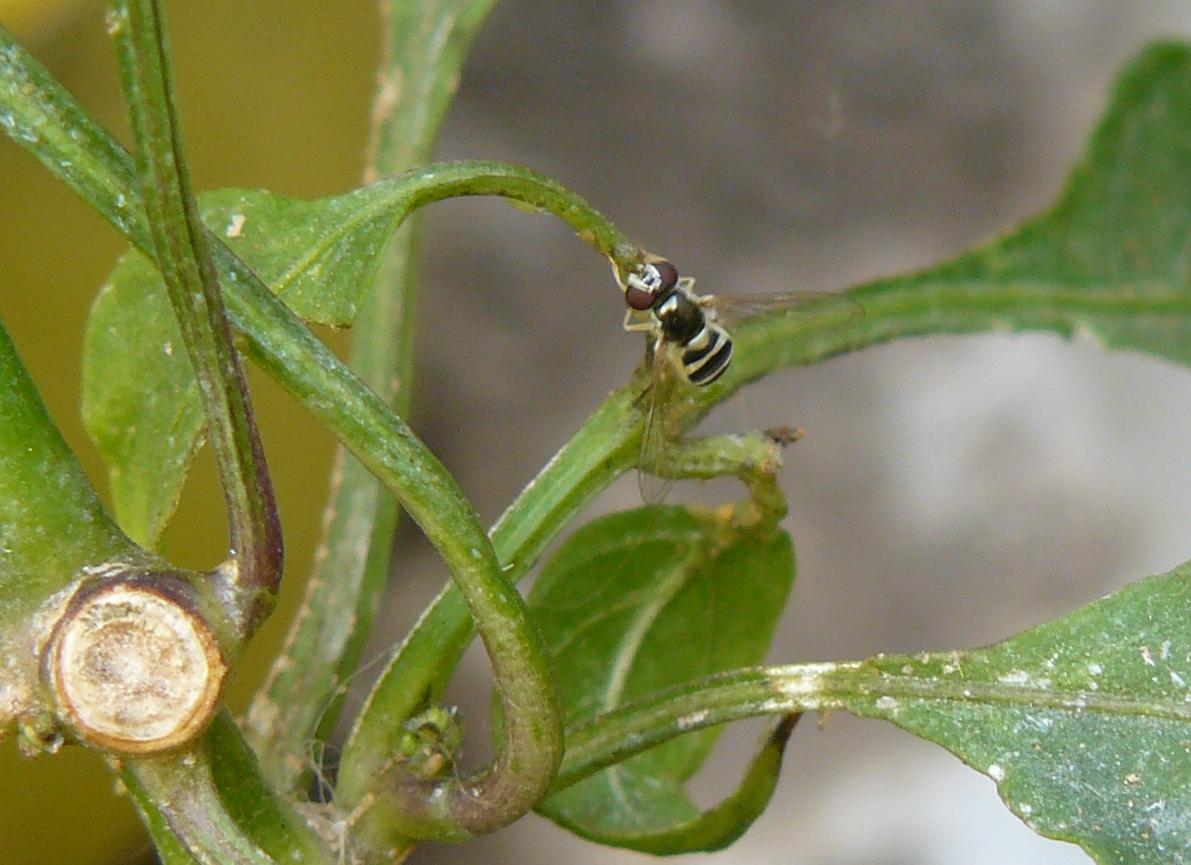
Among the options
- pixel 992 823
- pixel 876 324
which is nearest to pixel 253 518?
pixel 876 324

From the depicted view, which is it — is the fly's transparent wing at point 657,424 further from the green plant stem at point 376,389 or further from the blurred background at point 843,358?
the blurred background at point 843,358

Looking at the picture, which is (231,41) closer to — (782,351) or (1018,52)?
(782,351)

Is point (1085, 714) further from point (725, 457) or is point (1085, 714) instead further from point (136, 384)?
point (136, 384)

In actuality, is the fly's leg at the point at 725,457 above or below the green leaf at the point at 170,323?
above

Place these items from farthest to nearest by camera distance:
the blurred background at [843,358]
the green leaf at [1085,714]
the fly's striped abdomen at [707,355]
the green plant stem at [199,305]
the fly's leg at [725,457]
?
the blurred background at [843,358], the fly's striped abdomen at [707,355], the fly's leg at [725,457], the green leaf at [1085,714], the green plant stem at [199,305]

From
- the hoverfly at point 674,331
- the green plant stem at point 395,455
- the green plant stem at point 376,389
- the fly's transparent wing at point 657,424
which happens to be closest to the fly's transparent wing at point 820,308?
the hoverfly at point 674,331

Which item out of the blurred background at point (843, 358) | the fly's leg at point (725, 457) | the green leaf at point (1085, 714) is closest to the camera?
the green leaf at point (1085, 714)

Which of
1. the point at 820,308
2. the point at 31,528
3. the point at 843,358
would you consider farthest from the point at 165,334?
the point at 843,358
